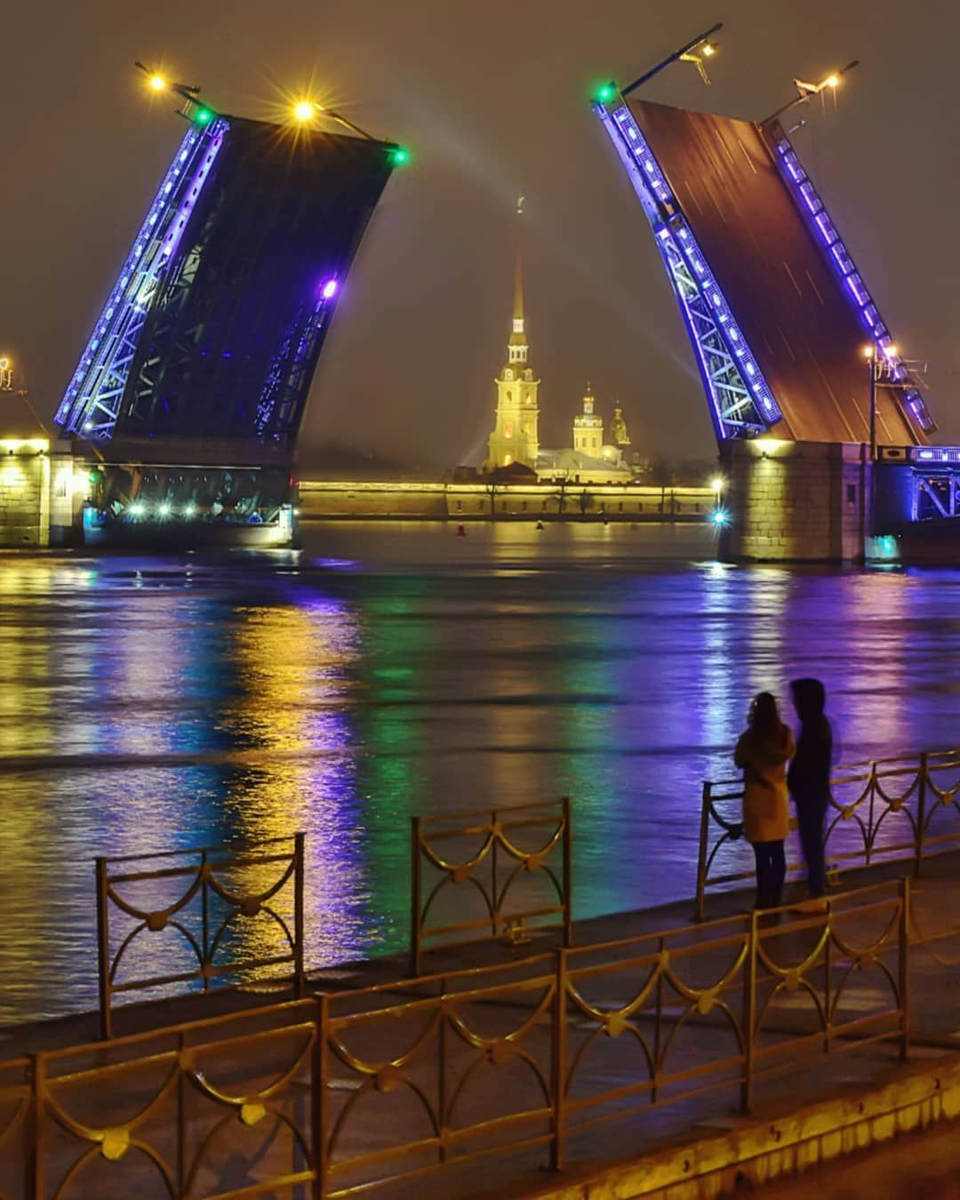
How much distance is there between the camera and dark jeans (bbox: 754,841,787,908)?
930 cm

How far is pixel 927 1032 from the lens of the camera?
282 inches

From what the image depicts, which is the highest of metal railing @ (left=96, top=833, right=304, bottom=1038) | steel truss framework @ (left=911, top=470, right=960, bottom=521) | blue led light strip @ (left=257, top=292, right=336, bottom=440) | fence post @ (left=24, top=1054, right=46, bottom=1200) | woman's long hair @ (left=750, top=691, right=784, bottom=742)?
blue led light strip @ (left=257, top=292, right=336, bottom=440)

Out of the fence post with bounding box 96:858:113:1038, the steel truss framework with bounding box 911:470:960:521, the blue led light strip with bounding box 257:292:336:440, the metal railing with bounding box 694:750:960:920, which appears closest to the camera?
the fence post with bounding box 96:858:113:1038

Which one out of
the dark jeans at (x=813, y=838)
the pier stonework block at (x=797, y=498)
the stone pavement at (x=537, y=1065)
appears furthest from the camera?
the pier stonework block at (x=797, y=498)

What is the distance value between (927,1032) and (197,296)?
1892 inches

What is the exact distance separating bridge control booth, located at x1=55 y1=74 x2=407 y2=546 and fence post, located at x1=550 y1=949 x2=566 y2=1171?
146 ft

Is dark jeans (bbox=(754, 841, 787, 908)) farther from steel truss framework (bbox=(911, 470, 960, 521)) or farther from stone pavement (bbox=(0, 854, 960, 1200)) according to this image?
steel truss framework (bbox=(911, 470, 960, 521))

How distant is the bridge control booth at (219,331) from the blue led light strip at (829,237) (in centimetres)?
1456

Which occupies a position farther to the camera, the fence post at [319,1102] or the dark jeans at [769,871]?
the dark jeans at [769,871]

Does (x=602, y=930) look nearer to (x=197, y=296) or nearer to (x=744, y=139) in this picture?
(x=197, y=296)

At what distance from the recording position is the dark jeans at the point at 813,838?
988cm

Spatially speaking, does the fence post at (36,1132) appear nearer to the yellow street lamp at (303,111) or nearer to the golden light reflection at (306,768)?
the golden light reflection at (306,768)

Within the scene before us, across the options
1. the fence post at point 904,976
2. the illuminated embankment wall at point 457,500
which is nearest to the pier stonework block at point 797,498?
the fence post at point 904,976

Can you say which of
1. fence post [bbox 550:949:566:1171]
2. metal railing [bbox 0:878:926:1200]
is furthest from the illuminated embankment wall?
fence post [bbox 550:949:566:1171]
